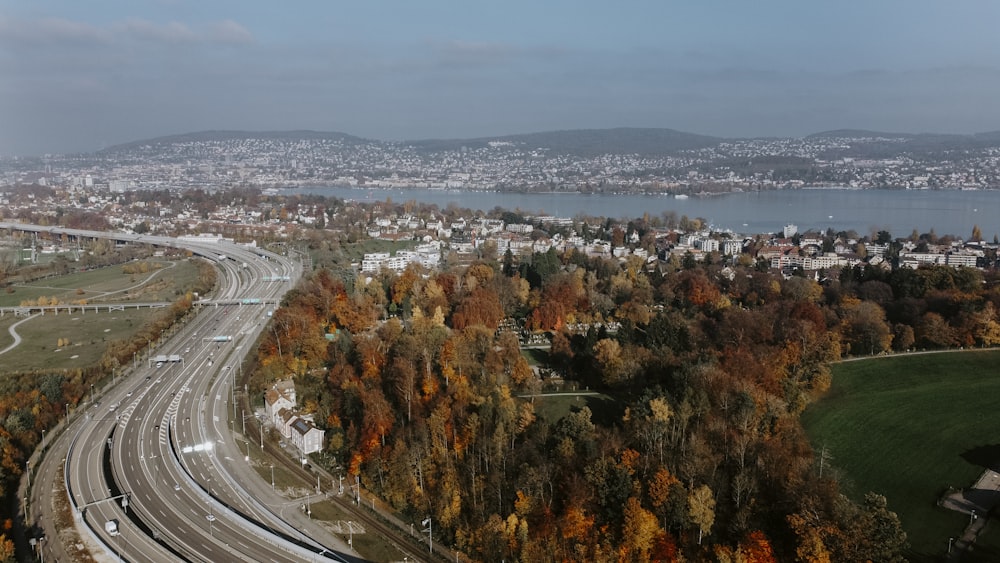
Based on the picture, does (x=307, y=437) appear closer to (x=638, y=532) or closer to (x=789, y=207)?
(x=638, y=532)

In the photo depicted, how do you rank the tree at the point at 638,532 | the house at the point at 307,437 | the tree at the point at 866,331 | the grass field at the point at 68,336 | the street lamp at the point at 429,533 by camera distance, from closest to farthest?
the tree at the point at 638,532 → the street lamp at the point at 429,533 → the house at the point at 307,437 → the tree at the point at 866,331 → the grass field at the point at 68,336

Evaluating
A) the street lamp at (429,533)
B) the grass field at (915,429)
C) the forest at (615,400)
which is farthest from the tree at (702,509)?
the street lamp at (429,533)

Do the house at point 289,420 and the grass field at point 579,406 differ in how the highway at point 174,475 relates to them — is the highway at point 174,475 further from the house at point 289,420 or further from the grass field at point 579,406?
the grass field at point 579,406

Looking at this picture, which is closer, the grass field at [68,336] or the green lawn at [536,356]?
the green lawn at [536,356]

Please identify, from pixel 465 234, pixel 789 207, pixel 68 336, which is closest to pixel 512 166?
pixel 789 207

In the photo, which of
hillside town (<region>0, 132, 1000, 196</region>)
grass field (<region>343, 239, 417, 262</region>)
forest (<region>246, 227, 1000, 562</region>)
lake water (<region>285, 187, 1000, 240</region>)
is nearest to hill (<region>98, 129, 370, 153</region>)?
hillside town (<region>0, 132, 1000, 196</region>)

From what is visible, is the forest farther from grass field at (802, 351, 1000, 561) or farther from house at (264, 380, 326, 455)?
grass field at (802, 351, 1000, 561)

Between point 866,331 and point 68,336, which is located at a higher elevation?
point 866,331
